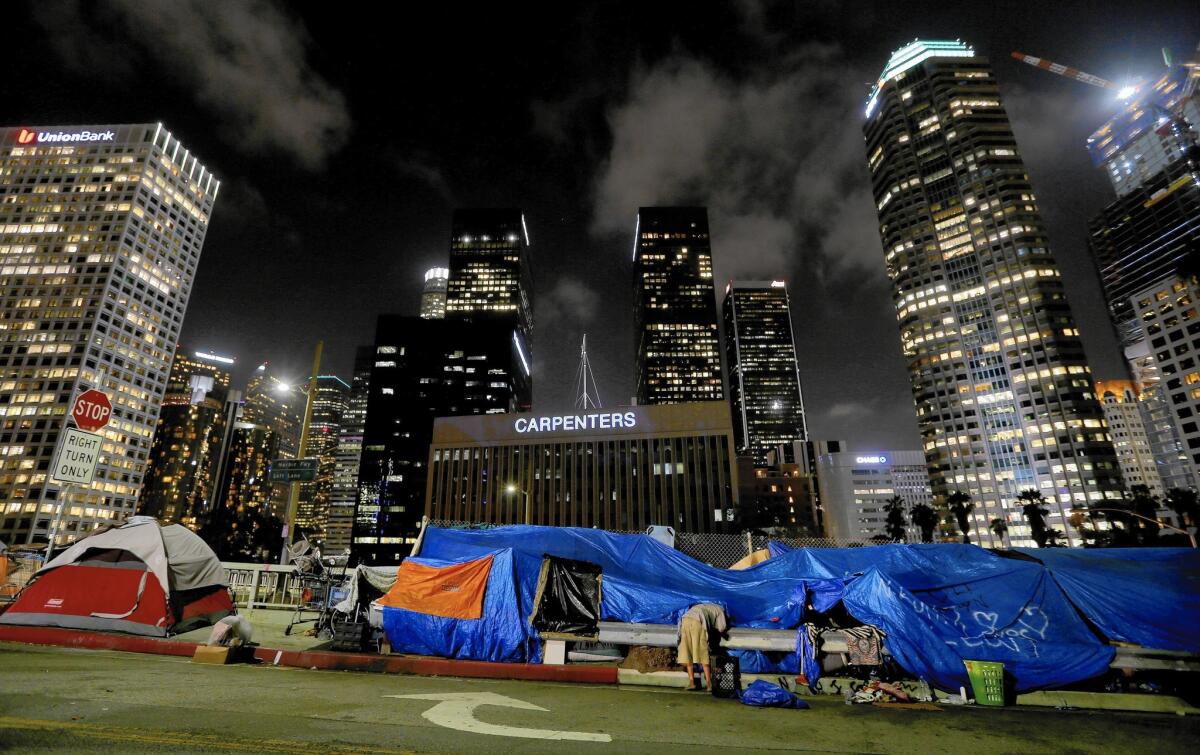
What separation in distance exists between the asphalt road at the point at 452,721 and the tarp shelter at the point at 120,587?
9.68 feet

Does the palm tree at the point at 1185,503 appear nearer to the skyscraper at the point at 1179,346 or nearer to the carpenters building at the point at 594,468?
the skyscraper at the point at 1179,346

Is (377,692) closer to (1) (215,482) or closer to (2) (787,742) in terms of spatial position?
(2) (787,742)

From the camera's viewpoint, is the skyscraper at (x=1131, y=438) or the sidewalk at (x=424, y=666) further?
the skyscraper at (x=1131, y=438)

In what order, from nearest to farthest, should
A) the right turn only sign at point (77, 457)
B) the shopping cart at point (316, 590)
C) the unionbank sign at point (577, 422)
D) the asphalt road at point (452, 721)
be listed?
the asphalt road at point (452, 721) → the right turn only sign at point (77, 457) → the shopping cart at point (316, 590) → the unionbank sign at point (577, 422)

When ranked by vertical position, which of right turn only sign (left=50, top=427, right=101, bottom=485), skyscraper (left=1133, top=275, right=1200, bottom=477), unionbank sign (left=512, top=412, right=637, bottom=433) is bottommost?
right turn only sign (left=50, top=427, right=101, bottom=485)

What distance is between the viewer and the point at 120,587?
11.8 metres

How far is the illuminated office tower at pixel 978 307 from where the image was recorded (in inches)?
4427

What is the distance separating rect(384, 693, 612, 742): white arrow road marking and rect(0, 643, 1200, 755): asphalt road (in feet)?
0.09

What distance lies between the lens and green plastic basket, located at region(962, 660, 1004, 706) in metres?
8.10

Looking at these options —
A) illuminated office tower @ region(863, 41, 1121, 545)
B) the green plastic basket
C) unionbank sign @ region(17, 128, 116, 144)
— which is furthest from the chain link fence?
unionbank sign @ region(17, 128, 116, 144)

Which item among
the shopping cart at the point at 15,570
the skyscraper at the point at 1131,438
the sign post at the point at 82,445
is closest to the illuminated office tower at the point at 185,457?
the shopping cart at the point at 15,570

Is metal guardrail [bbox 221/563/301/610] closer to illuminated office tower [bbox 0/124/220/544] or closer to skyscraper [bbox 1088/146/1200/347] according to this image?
illuminated office tower [bbox 0/124/220/544]

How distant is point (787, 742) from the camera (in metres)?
5.79

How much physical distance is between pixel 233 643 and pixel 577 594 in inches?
271
